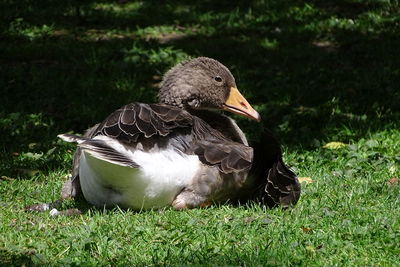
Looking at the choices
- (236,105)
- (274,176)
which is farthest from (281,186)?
(236,105)

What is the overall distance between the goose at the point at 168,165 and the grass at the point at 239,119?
0.49 feet

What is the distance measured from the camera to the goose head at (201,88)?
7309mm

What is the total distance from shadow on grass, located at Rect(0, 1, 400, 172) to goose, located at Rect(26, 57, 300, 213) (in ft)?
8.35

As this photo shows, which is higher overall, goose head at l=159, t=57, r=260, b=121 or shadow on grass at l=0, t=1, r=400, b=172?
goose head at l=159, t=57, r=260, b=121

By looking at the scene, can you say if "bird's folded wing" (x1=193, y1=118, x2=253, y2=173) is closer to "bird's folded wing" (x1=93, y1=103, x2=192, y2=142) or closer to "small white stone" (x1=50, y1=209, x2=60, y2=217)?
"bird's folded wing" (x1=93, y1=103, x2=192, y2=142)

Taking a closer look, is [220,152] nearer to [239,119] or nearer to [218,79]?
[218,79]

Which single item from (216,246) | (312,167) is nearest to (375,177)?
(312,167)

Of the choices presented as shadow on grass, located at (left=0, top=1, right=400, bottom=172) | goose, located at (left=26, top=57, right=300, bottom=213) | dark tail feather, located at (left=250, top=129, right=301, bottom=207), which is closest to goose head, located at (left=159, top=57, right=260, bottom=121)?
goose, located at (left=26, top=57, right=300, bottom=213)

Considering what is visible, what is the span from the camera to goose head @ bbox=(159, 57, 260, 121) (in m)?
7.31

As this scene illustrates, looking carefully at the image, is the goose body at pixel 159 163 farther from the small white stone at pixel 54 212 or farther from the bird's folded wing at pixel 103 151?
the small white stone at pixel 54 212

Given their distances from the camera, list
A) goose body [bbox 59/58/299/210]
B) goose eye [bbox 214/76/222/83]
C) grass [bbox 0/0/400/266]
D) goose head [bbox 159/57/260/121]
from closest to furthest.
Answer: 1. grass [bbox 0/0/400/266]
2. goose body [bbox 59/58/299/210]
3. goose head [bbox 159/57/260/121]
4. goose eye [bbox 214/76/222/83]

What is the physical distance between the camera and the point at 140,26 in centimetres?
1388

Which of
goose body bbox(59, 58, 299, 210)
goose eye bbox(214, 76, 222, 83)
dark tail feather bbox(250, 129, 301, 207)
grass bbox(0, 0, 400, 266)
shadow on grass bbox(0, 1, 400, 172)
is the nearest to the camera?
grass bbox(0, 0, 400, 266)

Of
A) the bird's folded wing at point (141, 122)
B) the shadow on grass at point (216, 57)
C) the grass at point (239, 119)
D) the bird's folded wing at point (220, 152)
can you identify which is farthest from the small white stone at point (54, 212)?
the shadow on grass at point (216, 57)
